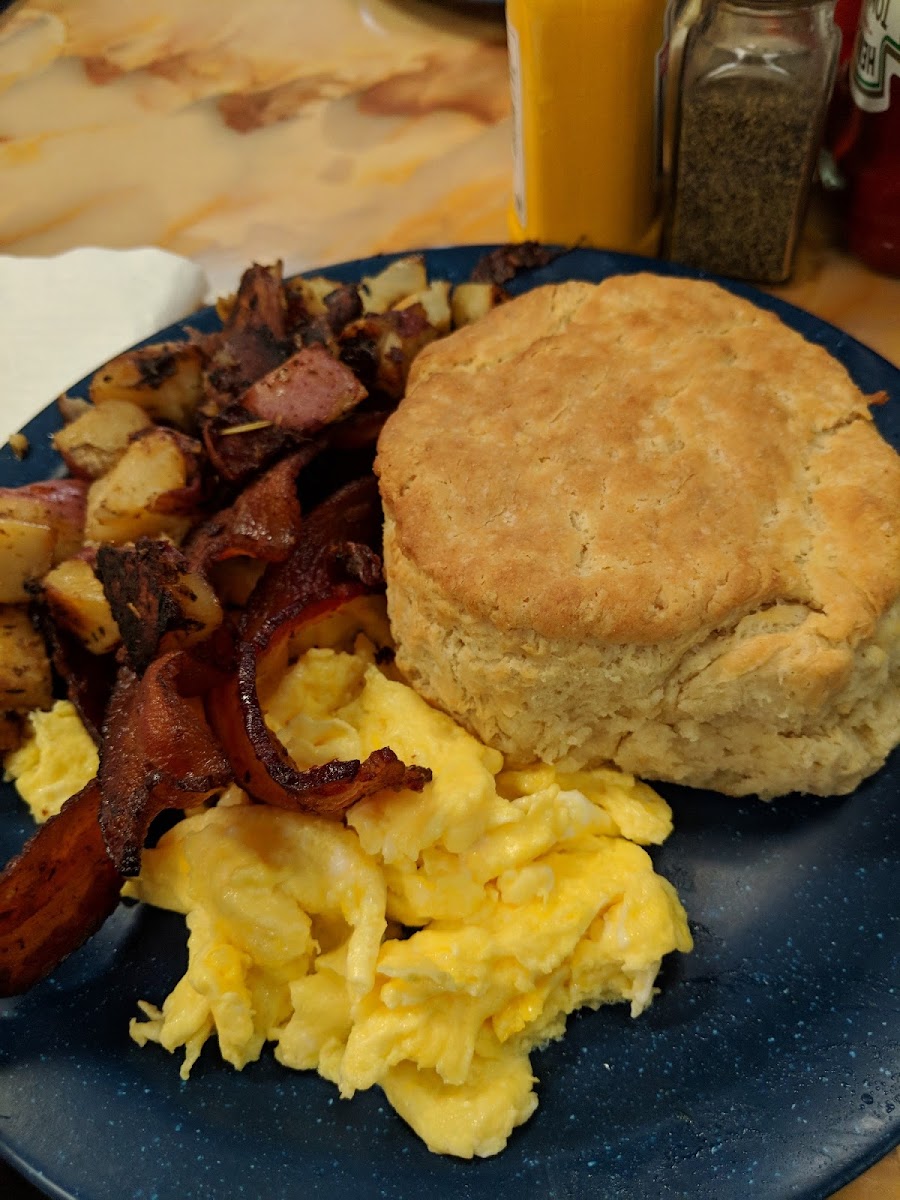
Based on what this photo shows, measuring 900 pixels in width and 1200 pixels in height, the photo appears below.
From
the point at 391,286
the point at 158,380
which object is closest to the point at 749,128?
the point at 391,286

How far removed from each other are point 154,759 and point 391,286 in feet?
4.69

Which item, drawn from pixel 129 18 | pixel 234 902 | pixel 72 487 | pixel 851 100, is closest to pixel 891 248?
pixel 851 100

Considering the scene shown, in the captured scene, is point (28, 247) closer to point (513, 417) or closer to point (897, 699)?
point (513, 417)

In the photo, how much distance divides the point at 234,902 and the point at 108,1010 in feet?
0.92

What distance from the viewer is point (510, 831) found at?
1724 mm

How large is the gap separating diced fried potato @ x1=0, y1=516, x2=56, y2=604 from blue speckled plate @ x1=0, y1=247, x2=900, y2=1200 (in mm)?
715

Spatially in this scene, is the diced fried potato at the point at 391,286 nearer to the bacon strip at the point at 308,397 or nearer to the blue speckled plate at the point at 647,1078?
the bacon strip at the point at 308,397

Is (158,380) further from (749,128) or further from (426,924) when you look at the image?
(749,128)

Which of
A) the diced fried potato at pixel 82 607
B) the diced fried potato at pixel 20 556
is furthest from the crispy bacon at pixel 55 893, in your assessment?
the diced fried potato at pixel 20 556

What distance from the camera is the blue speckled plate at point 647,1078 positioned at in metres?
1.41

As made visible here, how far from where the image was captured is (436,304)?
236cm

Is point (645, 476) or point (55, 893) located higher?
point (645, 476)

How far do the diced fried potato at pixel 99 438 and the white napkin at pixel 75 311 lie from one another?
0.77m

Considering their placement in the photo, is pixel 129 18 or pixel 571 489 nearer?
pixel 571 489
